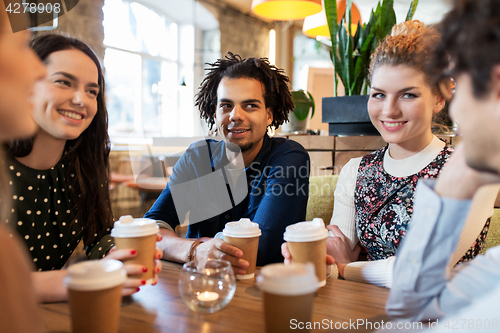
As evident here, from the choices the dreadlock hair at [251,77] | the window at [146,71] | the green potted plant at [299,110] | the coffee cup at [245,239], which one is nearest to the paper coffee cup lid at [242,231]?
the coffee cup at [245,239]

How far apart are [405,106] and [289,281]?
1.00 metres

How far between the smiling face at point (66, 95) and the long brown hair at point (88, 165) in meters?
0.05

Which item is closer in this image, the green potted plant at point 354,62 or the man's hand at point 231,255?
the man's hand at point 231,255

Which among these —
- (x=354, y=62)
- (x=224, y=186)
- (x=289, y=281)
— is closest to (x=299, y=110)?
(x=354, y=62)

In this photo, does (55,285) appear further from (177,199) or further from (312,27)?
(312,27)

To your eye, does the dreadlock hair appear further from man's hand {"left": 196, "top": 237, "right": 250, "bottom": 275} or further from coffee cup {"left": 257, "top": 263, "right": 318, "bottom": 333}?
coffee cup {"left": 257, "top": 263, "right": 318, "bottom": 333}

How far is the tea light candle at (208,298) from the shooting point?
2.66ft

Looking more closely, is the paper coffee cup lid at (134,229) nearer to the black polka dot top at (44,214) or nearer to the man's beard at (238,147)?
the black polka dot top at (44,214)

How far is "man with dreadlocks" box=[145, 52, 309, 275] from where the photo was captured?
1.59m

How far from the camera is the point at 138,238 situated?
864 mm

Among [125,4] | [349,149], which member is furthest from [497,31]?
[125,4]

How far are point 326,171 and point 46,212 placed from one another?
158cm

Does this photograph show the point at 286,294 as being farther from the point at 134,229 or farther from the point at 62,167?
the point at 62,167

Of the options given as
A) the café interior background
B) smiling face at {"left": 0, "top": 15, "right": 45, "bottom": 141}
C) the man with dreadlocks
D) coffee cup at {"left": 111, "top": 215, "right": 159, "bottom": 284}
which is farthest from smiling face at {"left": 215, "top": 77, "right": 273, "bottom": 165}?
the café interior background
